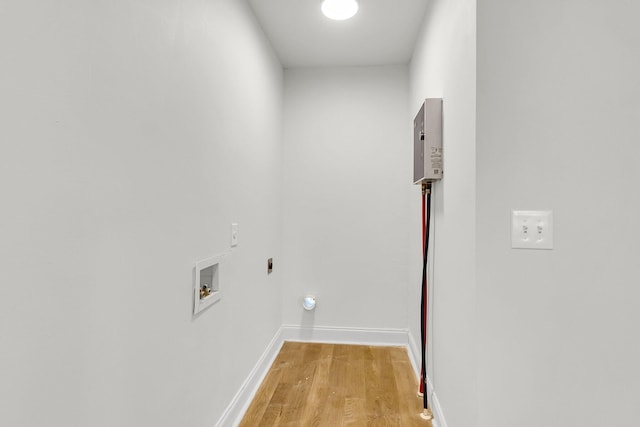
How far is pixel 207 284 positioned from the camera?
1.62m

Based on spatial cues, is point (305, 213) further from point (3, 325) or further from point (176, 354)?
point (3, 325)

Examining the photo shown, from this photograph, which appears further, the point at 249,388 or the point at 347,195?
the point at 347,195

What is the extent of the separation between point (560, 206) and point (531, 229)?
117 mm

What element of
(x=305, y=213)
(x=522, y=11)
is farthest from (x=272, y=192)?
(x=522, y=11)

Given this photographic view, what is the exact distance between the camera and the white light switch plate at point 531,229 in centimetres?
111

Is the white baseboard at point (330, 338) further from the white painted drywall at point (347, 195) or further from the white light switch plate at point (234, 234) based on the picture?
the white light switch plate at point (234, 234)

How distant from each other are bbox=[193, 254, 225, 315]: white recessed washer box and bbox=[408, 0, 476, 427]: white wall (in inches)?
42.5

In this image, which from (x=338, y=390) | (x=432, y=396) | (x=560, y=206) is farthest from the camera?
(x=338, y=390)

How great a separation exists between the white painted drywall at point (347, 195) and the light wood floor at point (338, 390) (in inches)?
13.9

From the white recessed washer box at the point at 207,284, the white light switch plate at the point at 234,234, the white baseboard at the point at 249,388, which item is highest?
the white light switch plate at the point at 234,234

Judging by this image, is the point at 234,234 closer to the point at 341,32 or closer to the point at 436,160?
the point at 436,160

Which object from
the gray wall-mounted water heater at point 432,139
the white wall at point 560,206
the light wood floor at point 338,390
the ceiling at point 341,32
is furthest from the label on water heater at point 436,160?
the light wood floor at point 338,390

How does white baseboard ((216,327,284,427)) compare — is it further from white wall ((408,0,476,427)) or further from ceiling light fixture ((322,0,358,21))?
ceiling light fixture ((322,0,358,21))

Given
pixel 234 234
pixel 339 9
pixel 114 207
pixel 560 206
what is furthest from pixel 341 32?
pixel 114 207
